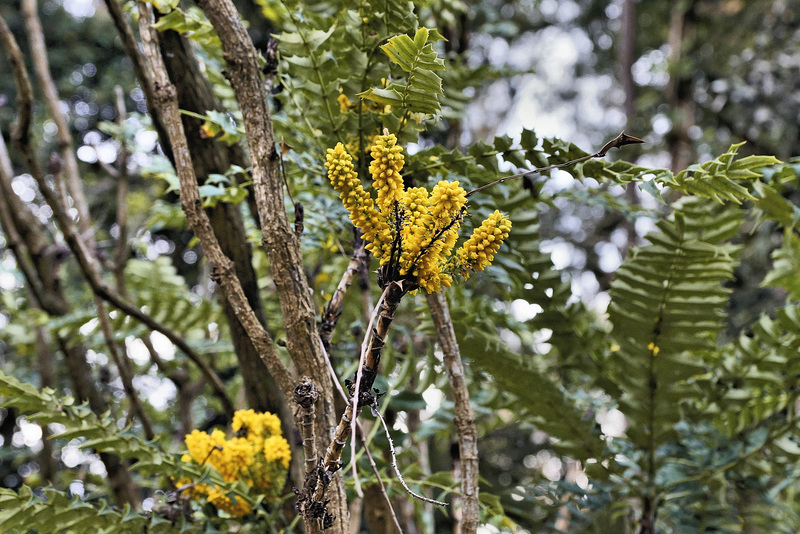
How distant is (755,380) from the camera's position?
1.10 metres

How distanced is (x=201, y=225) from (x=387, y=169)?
29 cm

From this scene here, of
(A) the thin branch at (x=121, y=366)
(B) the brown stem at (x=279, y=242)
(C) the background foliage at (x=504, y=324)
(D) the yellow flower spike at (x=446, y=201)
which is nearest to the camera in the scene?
(D) the yellow flower spike at (x=446, y=201)

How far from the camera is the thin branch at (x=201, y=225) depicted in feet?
2.16

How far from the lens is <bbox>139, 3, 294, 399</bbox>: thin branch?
0.66 m

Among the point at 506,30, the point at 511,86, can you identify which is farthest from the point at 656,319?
the point at 511,86

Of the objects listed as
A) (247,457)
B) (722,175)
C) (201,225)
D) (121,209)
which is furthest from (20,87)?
(722,175)

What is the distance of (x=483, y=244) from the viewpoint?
20.3 inches

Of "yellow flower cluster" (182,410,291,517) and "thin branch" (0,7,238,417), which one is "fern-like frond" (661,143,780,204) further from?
"thin branch" (0,7,238,417)

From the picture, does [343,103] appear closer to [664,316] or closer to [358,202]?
[358,202]

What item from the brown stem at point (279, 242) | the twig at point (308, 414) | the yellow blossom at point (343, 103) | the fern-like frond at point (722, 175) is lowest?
the twig at point (308, 414)

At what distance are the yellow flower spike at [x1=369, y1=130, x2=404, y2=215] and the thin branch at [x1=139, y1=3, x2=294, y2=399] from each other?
0.23 m

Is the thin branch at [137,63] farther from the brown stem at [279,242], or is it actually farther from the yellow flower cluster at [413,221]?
the yellow flower cluster at [413,221]

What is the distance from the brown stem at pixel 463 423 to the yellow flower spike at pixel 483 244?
0.58 feet

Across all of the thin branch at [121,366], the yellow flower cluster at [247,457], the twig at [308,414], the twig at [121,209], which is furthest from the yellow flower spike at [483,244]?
the twig at [121,209]
